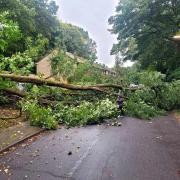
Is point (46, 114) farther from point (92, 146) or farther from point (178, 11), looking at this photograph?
point (178, 11)

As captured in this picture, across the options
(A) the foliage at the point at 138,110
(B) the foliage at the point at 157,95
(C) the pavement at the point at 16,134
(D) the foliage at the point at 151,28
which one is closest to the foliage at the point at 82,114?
(C) the pavement at the point at 16,134

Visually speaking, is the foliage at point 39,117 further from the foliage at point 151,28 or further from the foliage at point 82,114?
the foliage at point 151,28

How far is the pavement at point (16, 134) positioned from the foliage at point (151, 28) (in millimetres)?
23724

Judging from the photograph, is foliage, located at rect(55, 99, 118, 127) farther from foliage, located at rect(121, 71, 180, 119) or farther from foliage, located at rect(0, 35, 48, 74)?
foliage, located at rect(121, 71, 180, 119)

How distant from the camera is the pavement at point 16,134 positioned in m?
9.54

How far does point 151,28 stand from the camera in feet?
118

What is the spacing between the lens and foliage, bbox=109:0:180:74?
34156 mm

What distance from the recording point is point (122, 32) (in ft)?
120

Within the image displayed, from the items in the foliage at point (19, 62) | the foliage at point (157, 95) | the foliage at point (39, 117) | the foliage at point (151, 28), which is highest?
the foliage at point (151, 28)

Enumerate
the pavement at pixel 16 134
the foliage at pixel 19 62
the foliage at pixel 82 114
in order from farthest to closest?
the foliage at pixel 82 114 → the foliage at pixel 19 62 → the pavement at pixel 16 134

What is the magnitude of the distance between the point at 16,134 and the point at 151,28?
2758 cm

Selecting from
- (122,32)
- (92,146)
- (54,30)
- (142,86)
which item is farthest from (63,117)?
(54,30)

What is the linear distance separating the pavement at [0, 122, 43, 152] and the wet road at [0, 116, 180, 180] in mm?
415

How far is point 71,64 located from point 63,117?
5458 millimetres
